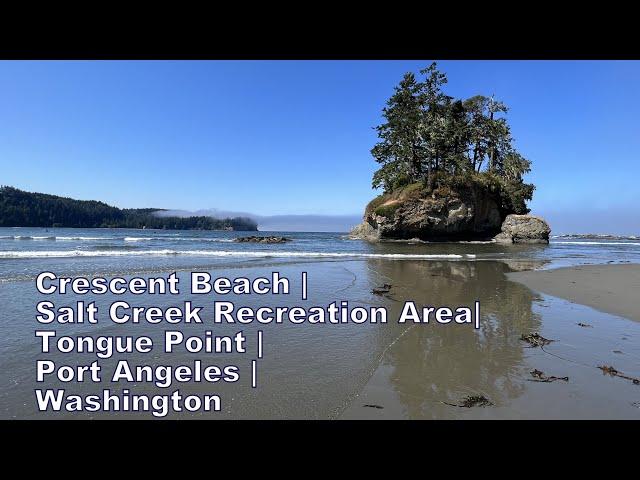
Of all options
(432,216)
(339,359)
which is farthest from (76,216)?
(339,359)

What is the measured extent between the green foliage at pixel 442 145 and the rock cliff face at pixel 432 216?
1.98 meters

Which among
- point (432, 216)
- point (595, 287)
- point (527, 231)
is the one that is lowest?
point (595, 287)

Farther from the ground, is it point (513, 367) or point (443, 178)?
point (443, 178)

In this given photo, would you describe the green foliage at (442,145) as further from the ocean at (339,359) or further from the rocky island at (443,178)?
the ocean at (339,359)

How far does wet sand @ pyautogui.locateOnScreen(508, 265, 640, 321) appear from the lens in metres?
7.87

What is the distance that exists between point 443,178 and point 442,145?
4.17 meters

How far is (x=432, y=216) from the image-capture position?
1516 inches

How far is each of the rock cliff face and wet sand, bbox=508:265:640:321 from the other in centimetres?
2464

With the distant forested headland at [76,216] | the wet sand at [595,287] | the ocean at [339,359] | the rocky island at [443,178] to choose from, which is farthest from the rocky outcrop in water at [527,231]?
the distant forested headland at [76,216]

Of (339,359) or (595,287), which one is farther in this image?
(595,287)

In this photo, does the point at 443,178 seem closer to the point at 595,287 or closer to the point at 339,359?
the point at 595,287
